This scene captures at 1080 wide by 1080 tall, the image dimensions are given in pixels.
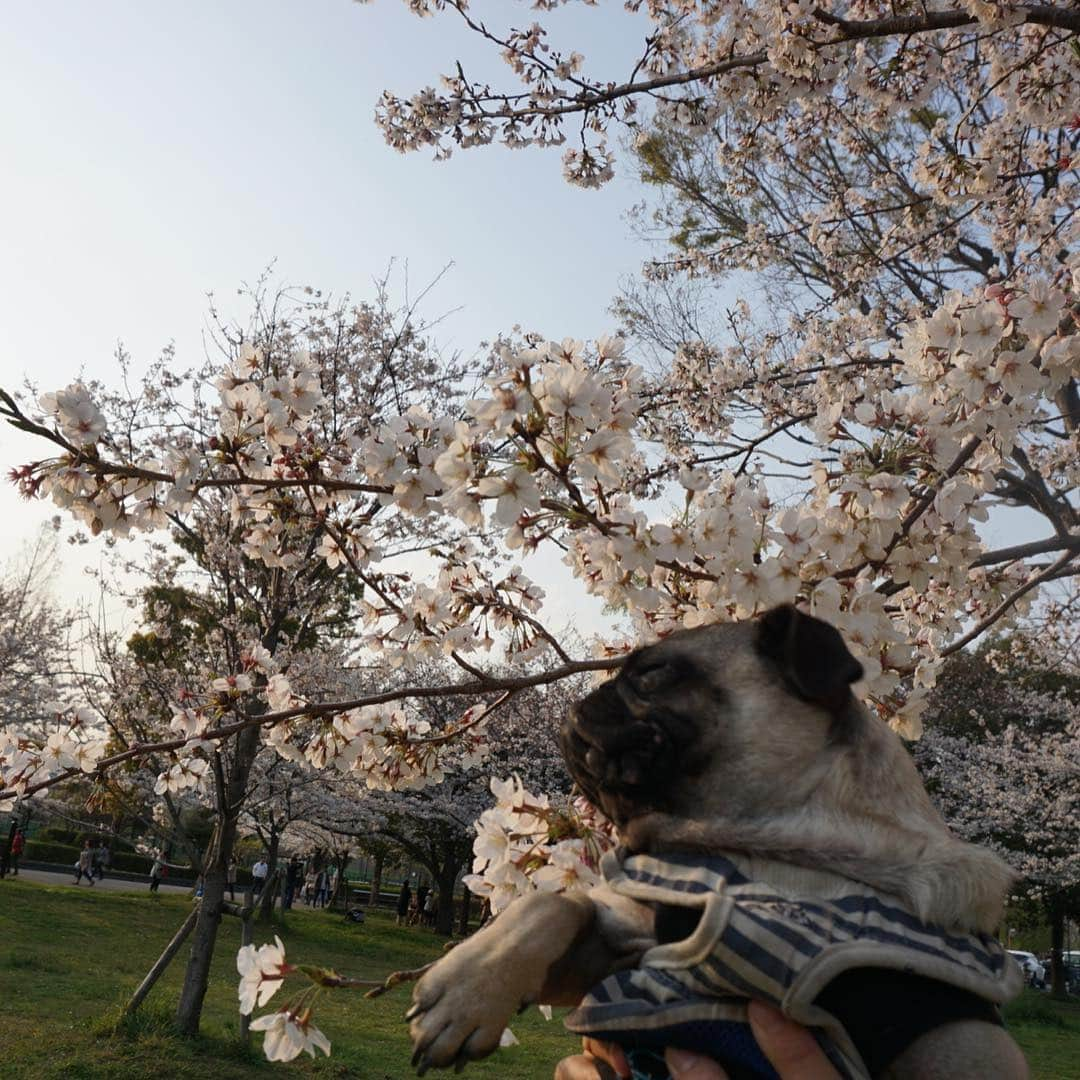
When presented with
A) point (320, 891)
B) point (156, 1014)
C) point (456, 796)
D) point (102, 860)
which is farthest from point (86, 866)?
point (156, 1014)

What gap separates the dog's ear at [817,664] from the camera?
1.96 metres

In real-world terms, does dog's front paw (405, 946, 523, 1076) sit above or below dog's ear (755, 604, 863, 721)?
below

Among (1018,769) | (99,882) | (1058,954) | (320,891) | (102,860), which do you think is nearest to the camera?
Answer: (1018,769)

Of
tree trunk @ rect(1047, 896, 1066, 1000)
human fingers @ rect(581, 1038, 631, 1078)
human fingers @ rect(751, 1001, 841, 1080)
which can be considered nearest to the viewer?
human fingers @ rect(751, 1001, 841, 1080)

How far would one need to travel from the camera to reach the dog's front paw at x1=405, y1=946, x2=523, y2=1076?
63.4 inches

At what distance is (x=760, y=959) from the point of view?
1.58m

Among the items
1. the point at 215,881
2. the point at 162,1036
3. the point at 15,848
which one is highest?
the point at 215,881

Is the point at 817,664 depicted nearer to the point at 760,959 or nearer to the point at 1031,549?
the point at 760,959

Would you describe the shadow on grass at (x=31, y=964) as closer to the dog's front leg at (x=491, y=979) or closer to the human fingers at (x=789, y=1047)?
the dog's front leg at (x=491, y=979)

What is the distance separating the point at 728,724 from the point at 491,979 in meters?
0.69

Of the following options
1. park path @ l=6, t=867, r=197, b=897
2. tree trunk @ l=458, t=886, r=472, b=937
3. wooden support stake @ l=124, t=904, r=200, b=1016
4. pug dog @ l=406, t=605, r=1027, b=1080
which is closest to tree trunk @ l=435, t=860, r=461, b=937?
tree trunk @ l=458, t=886, r=472, b=937

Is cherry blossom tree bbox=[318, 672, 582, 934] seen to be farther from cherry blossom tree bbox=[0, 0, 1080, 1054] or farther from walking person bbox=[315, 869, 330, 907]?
cherry blossom tree bbox=[0, 0, 1080, 1054]

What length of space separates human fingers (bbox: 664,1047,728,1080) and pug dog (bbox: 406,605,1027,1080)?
0.02 meters

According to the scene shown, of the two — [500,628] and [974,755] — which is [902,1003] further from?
[974,755]
